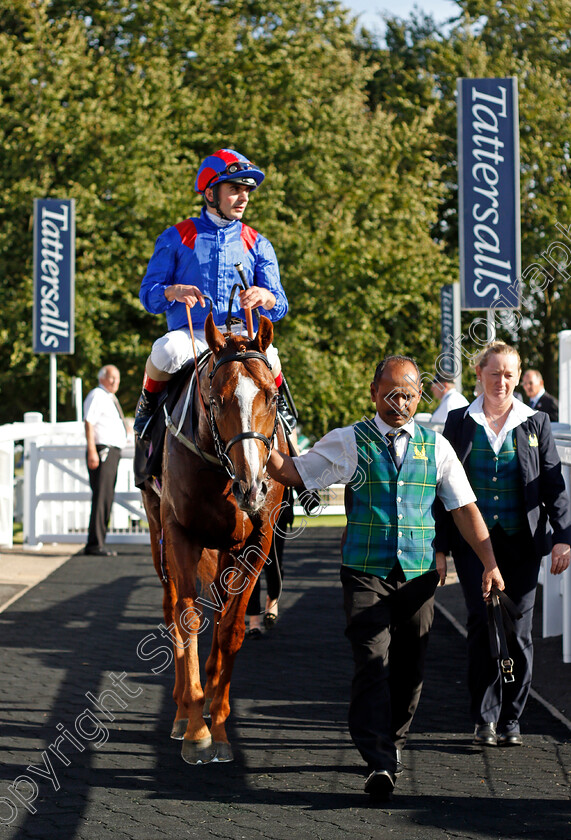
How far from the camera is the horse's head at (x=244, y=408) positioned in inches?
181

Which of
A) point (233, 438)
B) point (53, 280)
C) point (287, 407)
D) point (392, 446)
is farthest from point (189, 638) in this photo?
point (53, 280)

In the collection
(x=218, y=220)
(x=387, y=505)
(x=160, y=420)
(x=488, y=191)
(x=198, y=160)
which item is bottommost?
(x=387, y=505)

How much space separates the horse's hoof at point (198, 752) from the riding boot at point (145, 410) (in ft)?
5.95

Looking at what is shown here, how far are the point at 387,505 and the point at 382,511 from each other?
0.03 meters

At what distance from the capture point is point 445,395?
1169 cm

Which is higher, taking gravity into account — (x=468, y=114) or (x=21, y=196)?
(x=21, y=196)

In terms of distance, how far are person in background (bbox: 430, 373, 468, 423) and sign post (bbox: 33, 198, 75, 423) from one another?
5.38 meters

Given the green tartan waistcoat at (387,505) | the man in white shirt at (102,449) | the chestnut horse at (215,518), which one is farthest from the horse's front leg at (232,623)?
the man in white shirt at (102,449)

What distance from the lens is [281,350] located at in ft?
81.3

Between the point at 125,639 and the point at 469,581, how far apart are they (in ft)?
11.2

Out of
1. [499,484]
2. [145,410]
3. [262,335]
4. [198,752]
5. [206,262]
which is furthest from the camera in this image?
[145,410]

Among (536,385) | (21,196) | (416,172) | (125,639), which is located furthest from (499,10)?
(125,639)

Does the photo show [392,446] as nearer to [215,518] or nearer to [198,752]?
[215,518]

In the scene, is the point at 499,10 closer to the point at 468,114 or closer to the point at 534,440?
the point at 468,114
